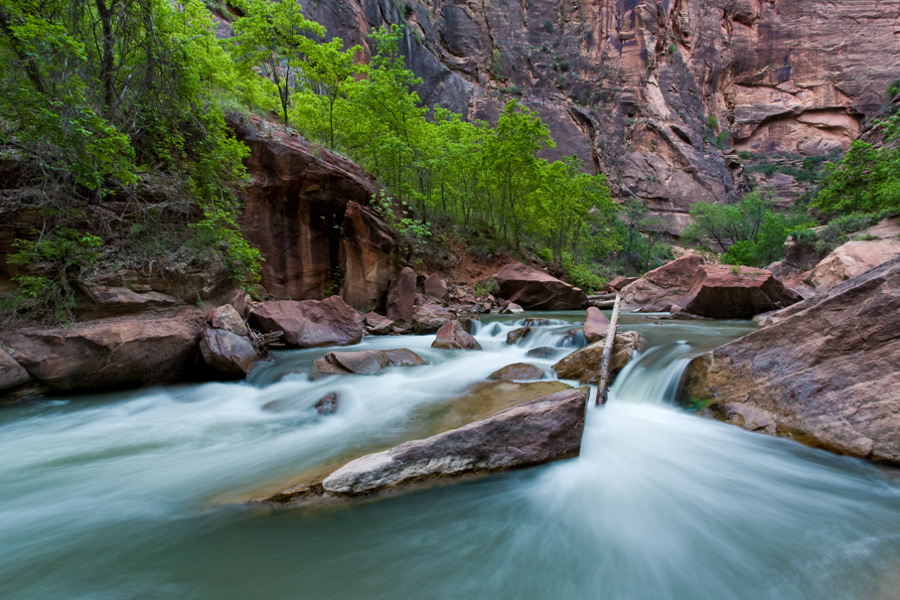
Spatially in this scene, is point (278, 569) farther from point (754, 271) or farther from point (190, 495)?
point (754, 271)

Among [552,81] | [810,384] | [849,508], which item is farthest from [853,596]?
[552,81]

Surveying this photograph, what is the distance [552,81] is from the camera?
165 ft

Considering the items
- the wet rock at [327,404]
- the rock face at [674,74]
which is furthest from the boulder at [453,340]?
the rock face at [674,74]

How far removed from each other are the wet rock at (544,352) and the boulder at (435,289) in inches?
272

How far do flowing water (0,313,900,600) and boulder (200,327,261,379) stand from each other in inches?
66.0

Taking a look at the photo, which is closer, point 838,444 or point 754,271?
point 838,444

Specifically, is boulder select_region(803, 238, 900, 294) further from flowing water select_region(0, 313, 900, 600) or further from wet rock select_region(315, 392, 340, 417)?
wet rock select_region(315, 392, 340, 417)

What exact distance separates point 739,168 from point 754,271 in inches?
2152

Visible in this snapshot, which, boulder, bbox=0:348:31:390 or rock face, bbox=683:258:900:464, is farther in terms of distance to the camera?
boulder, bbox=0:348:31:390

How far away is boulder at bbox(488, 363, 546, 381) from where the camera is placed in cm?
588

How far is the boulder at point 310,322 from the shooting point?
8469 millimetres

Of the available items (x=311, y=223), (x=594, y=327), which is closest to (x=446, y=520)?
(x=594, y=327)

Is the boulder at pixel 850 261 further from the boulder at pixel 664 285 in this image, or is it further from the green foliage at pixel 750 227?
the green foliage at pixel 750 227

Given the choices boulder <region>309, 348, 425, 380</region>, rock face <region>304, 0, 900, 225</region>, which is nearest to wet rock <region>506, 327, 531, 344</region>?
boulder <region>309, 348, 425, 380</region>
